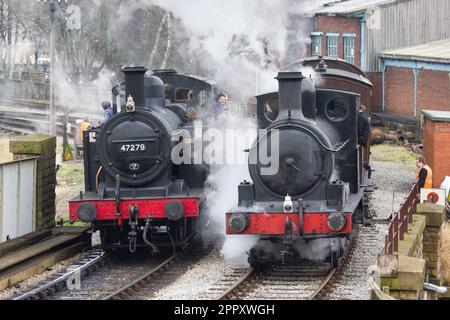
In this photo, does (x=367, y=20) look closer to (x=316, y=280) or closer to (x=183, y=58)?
(x=183, y=58)

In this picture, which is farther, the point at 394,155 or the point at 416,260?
the point at 394,155

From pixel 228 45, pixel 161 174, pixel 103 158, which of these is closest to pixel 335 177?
pixel 161 174

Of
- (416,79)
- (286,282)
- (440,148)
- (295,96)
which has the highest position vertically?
(416,79)

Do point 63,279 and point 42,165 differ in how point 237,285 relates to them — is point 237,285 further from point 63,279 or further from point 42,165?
point 42,165

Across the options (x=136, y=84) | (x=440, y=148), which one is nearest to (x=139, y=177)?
(x=136, y=84)

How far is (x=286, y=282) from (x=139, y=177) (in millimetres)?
2622

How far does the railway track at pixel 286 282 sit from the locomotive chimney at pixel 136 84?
9.04ft

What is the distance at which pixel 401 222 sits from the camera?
11070 millimetres

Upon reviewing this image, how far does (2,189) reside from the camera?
41.7 ft

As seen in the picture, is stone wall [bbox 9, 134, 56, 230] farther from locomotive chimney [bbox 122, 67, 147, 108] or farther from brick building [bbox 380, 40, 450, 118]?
brick building [bbox 380, 40, 450, 118]


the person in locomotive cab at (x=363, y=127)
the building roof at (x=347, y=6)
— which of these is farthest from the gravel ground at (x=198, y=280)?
the building roof at (x=347, y=6)

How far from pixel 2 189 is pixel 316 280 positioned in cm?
478

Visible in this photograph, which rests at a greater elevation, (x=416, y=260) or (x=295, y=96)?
(x=295, y=96)

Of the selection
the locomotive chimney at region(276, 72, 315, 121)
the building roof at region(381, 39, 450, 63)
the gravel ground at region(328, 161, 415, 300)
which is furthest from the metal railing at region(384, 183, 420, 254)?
the building roof at region(381, 39, 450, 63)
